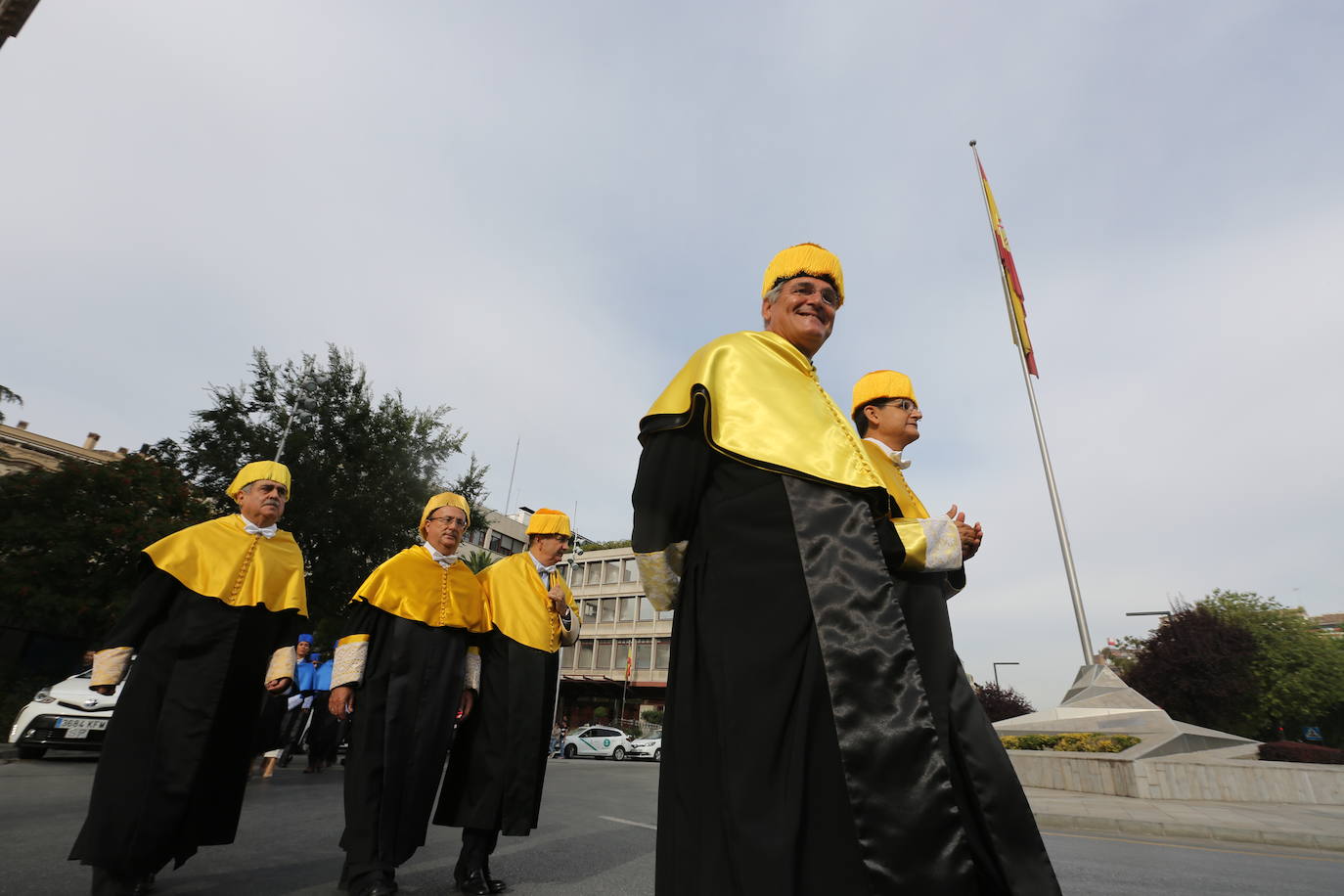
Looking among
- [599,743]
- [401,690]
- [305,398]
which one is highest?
[305,398]

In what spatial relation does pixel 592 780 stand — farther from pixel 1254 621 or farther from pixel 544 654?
pixel 1254 621

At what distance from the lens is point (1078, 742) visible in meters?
14.0

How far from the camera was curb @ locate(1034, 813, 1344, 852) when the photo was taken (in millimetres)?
7727

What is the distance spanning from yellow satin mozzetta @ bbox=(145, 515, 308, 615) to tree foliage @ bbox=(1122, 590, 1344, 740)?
111 feet

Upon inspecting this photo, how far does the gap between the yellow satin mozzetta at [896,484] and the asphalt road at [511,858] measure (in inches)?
104

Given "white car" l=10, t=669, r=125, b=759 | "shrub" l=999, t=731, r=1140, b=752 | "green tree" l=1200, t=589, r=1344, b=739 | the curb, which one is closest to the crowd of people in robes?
the curb

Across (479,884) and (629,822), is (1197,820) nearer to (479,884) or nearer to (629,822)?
(629,822)

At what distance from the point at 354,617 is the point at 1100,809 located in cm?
1031

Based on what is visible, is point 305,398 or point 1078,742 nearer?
point 1078,742

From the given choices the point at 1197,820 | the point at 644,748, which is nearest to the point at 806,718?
the point at 1197,820

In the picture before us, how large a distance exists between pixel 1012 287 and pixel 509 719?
21.7m

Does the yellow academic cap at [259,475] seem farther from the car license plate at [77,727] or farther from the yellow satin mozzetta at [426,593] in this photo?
the car license plate at [77,727]

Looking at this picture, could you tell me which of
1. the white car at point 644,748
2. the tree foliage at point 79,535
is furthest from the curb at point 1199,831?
the white car at point 644,748

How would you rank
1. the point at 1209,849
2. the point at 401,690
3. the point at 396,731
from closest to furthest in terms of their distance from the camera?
the point at 396,731 → the point at 401,690 → the point at 1209,849
